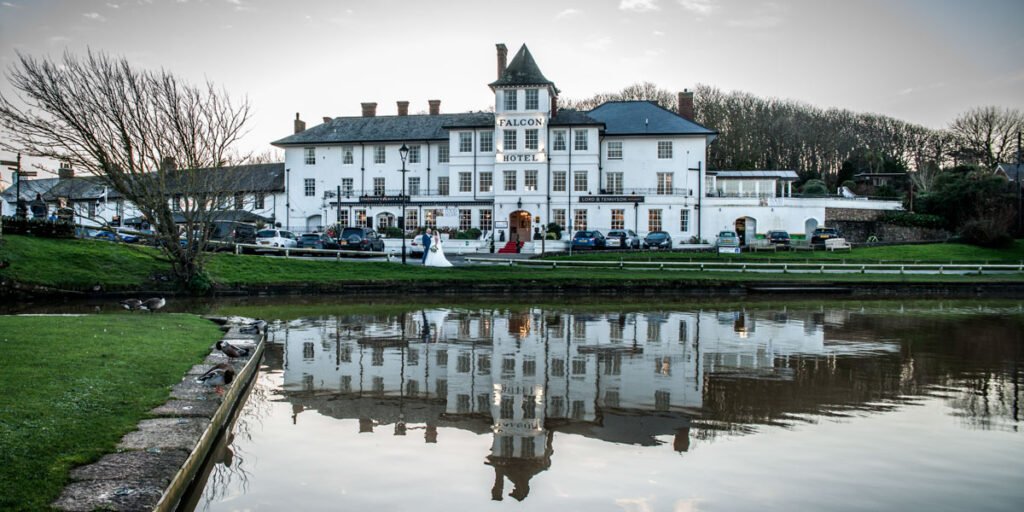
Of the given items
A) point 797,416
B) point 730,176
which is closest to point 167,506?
point 797,416

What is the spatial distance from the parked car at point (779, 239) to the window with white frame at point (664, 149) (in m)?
9.46

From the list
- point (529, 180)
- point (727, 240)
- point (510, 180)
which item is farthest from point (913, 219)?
point (510, 180)

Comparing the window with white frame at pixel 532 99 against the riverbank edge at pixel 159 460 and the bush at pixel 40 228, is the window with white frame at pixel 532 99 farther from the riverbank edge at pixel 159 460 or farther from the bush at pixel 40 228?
the riverbank edge at pixel 159 460

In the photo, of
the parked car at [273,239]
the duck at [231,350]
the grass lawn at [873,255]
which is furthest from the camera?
the parked car at [273,239]

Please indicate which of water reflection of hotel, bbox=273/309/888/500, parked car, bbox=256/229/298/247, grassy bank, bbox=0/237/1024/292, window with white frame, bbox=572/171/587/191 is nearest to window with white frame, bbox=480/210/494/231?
window with white frame, bbox=572/171/587/191

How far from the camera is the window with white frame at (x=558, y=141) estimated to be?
52.5 m

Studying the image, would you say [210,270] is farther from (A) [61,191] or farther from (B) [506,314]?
(A) [61,191]

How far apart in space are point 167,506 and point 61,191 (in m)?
73.2

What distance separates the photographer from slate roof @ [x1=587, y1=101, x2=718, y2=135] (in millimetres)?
53875

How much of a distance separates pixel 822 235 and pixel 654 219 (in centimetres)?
1128

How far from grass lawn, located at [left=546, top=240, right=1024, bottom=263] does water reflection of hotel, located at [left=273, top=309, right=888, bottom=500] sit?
1903 cm

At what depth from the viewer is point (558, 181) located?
173 feet

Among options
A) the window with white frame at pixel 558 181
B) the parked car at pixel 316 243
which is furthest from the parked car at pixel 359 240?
the window with white frame at pixel 558 181

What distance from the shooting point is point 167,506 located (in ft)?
20.8
